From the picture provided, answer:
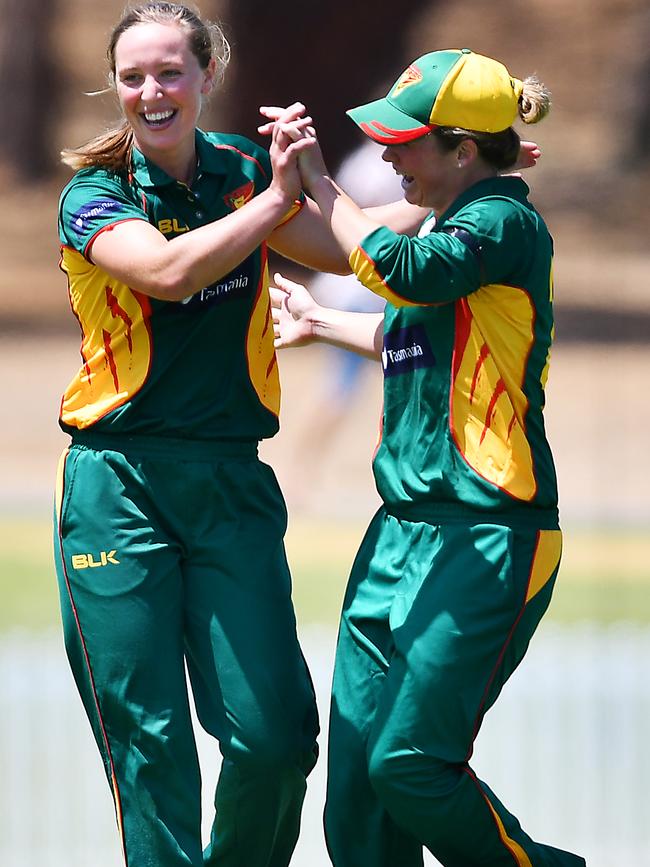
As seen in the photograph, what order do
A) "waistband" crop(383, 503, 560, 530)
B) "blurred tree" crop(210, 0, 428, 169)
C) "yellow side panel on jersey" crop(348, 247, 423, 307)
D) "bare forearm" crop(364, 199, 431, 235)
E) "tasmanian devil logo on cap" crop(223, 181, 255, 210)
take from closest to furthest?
"yellow side panel on jersey" crop(348, 247, 423, 307) < "waistband" crop(383, 503, 560, 530) < "tasmanian devil logo on cap" crop(223, 181, 255, 210) < "bare forearm" crop(364, 199, 431, 235) < "blurred tree" crop(210, 0, 428, 169)

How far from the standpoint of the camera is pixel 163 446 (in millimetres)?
2574

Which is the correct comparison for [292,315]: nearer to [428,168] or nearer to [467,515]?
[428,168]

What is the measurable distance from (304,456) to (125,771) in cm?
572

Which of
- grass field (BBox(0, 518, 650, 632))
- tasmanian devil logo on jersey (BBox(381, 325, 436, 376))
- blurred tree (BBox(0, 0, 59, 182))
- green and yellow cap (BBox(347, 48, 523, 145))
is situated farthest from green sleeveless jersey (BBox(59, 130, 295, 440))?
blurred tree (BBox(0, 0, 59, 182))

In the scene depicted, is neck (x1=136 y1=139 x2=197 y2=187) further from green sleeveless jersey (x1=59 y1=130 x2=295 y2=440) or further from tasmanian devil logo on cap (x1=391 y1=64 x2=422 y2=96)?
tasmanian devil logo on cap (x1=391 y1=64 x2=422 y2=96)

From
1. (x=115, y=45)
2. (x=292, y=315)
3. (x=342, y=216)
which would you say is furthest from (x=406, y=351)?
(x=115, y=45)

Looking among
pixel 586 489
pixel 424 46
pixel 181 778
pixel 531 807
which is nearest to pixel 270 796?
pixel 181 778

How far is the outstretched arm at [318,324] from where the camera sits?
9.12 feet

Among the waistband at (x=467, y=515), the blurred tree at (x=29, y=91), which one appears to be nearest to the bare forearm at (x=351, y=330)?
the waistband at (x=467, y=515)

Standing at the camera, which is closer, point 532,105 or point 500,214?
point 500,214

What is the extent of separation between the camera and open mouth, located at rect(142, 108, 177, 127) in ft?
8.37

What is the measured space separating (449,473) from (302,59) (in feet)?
19.9

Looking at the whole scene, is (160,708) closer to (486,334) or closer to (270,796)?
(270,796)

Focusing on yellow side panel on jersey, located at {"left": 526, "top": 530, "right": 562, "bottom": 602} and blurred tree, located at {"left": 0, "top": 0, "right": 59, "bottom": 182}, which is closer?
yellow side panel on jersey, located at {"left": 526, "top": 530, "right": 562, "bottom": 602}
